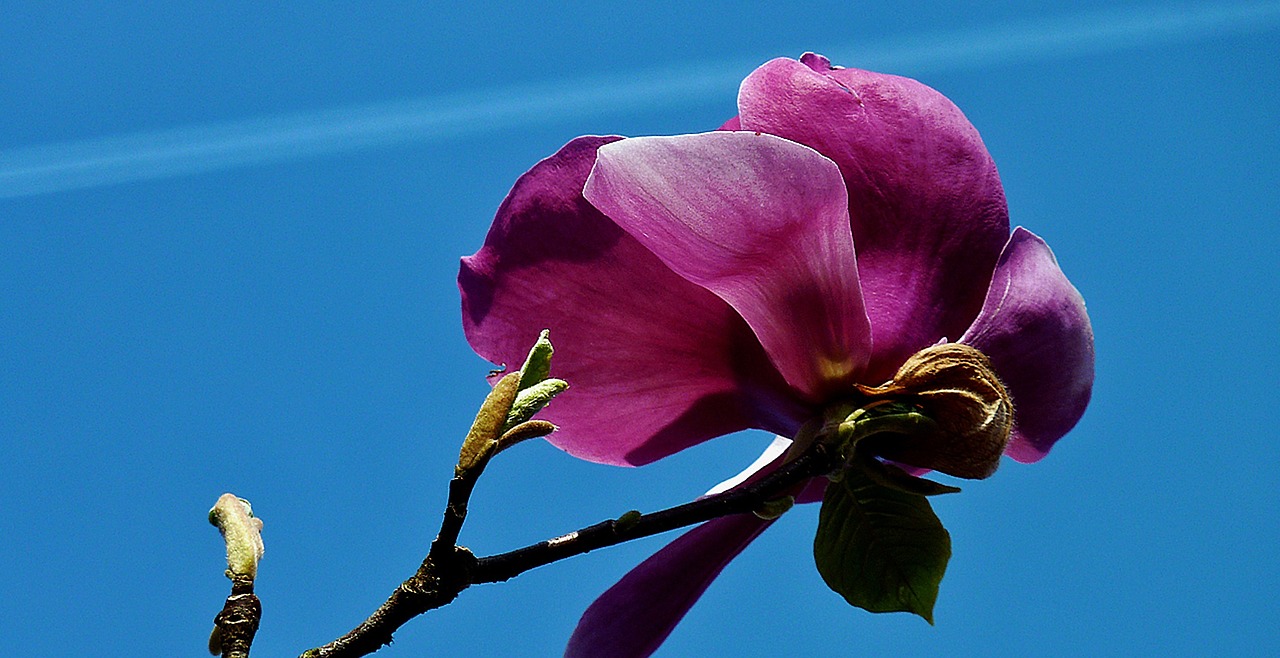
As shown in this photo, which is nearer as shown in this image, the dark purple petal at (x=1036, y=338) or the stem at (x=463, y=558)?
the stem at (x=463, y=558)

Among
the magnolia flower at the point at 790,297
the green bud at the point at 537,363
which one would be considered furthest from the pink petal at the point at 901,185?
the green bud at the point at 537,363

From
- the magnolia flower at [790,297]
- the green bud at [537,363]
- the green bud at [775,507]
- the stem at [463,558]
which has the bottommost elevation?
the stem at [463,558]

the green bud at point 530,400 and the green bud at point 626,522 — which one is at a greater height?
the green bud at point 530,400

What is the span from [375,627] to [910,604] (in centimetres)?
23

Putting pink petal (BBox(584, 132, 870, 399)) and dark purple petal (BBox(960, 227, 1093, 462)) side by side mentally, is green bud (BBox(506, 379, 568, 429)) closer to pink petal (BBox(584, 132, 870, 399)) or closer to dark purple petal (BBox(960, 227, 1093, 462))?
pink petal (BBox(584, 132, 870, 399))

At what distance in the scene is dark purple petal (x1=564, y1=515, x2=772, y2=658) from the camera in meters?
0.45

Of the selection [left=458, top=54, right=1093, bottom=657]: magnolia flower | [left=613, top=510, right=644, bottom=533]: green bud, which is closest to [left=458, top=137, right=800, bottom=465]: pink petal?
[left=458, top=54, right=1093, bottom=657]: magnolia flower

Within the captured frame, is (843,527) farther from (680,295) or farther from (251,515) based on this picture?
(251,515)

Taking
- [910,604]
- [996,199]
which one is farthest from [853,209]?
[910,604]

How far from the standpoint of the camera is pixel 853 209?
451 millimetres

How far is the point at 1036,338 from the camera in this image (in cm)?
44

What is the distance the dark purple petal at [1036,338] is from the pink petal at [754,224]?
0.05m

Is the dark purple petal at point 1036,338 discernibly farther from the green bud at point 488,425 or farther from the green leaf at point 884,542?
the green bud at point 488,425

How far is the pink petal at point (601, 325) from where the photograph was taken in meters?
0.44
